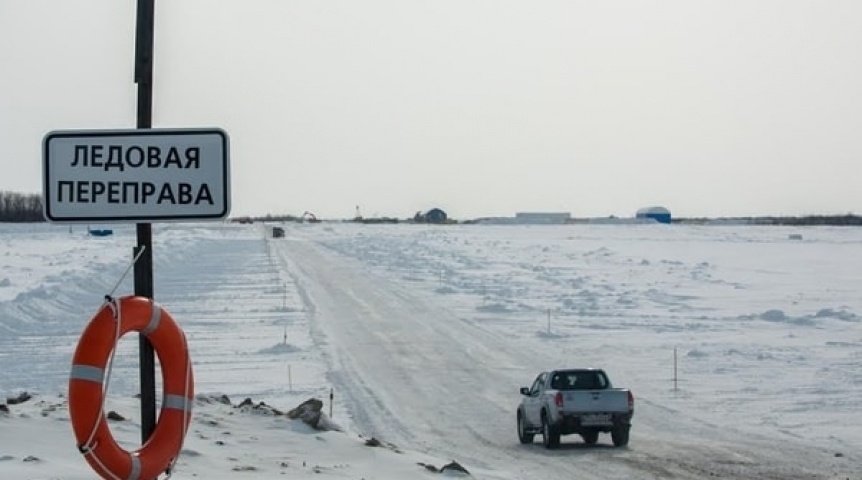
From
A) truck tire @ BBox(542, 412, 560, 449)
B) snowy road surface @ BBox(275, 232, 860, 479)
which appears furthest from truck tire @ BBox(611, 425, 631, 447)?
truck tire @ BBox(542, 412, 560, 449)

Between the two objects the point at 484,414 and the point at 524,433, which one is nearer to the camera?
the point at 524,433

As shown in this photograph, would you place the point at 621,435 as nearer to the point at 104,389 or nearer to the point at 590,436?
the point at 590,436

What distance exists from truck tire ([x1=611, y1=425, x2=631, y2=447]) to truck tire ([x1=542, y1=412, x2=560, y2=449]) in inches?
36.8

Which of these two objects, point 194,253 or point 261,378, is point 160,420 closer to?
point 261,378

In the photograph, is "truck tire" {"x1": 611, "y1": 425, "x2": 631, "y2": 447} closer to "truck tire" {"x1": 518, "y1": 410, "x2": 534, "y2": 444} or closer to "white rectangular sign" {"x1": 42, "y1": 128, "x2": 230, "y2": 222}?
"truck tire" {"x1": 518, "y1": 410, "x2": 534, "y2": 444}

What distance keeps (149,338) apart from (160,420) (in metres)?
0.46

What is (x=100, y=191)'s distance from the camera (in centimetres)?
714

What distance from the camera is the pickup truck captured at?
2239 cm

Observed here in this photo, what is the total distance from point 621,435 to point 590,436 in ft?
2.45

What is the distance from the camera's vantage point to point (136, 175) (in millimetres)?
7152

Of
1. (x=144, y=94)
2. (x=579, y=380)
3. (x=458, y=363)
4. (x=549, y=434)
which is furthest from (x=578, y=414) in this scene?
(x=144, y=94)

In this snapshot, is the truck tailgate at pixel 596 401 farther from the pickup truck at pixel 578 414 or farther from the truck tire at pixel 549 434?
the truck tire at pixel 549 434

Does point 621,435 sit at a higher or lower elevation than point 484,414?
higher

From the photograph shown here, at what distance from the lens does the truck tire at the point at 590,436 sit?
22781mm
